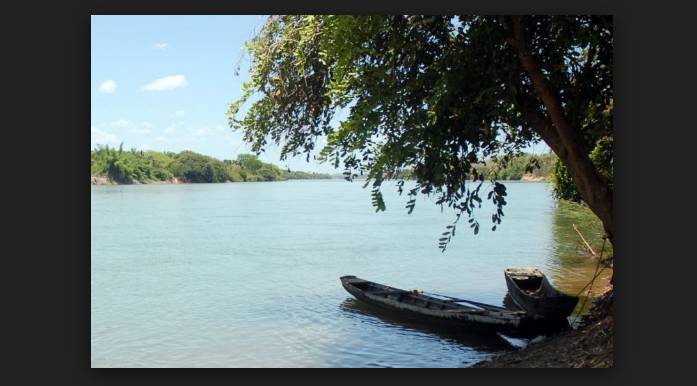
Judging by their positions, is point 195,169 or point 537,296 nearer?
point 537,296

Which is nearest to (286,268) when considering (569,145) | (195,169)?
(195,169)

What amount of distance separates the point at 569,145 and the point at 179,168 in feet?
12.5

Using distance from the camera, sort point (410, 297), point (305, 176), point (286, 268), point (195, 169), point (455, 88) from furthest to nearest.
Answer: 1. point (286, 268)
2. point (410, 297)
3. point (195, 169)
4. point (305, 176)
5. point (455, 88)

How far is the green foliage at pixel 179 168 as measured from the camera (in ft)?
21.1

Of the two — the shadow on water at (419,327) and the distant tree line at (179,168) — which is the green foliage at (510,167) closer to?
the distant tree line at (179,168)

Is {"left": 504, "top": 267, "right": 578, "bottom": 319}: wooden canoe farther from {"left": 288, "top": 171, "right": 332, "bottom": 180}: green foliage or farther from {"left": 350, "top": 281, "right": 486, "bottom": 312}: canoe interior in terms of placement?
{"left": 288, "top": 171, "right": 332, "bottom": 180}: green foliage

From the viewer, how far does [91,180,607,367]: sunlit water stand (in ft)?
24.4

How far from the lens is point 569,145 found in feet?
17.6

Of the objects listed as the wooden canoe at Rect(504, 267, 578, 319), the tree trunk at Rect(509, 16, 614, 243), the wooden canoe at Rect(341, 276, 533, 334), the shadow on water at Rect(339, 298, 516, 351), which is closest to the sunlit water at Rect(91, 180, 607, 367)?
the shadow on water at Rect(339, 298, 516, 351)

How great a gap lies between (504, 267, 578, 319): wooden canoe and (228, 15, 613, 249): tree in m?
1.65

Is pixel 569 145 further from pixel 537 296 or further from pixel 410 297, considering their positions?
pixel 410 297

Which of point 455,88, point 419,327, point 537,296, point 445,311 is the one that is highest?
point 455,88

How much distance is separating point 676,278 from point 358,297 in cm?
477

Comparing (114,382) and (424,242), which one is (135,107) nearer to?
(114,382)
